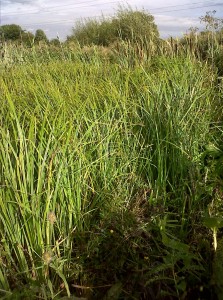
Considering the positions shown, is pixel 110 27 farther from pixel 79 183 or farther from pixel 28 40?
pixel 79 183

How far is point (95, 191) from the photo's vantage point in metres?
1.49

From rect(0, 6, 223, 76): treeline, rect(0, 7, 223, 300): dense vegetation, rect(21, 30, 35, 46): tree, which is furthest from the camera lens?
rect(21, 30, 35, 46): tree

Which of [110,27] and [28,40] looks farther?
[110,27]

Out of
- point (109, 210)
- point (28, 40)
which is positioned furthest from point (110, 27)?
point (109, 210)

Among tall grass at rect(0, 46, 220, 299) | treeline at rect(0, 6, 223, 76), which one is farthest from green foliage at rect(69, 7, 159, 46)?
tall grass at rect(0, 46, 220, 299)

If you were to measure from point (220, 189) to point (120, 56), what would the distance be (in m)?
2.98

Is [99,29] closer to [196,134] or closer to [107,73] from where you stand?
[107,73]

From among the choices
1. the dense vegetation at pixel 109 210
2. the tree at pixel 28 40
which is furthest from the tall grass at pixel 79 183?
the tree at pixel 28 40

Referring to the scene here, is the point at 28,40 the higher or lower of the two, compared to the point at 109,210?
higher

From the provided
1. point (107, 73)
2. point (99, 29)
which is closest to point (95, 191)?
point (107, 73)

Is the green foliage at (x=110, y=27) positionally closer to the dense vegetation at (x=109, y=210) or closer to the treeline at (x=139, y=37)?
the treeline at (x=139, y=37)

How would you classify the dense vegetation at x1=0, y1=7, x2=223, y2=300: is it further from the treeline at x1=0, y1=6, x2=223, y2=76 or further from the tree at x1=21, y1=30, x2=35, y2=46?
→ the tree at x1=21, y1=30, x2=35, y2=46

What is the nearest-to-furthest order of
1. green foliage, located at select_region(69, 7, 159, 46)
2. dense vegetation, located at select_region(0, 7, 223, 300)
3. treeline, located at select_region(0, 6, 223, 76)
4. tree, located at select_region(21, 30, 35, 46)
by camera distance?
dense vegetation, located at select_region(0, 7, 223, 300)
treeline, located at select_region(0, 6, 223, 76)
tree, located at select_region(21, 30, 35, 46)
green foliage, located at select_region(69, 7, 159, 46)

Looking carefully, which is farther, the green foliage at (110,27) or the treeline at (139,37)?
the green foliage at (110,27)
